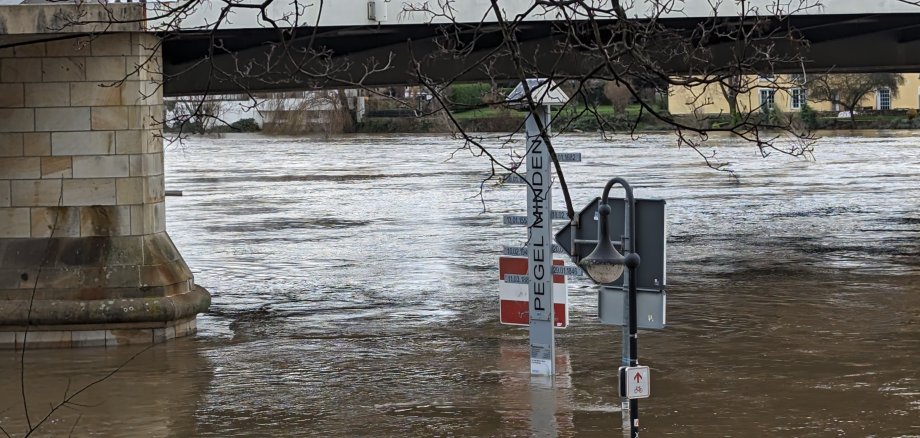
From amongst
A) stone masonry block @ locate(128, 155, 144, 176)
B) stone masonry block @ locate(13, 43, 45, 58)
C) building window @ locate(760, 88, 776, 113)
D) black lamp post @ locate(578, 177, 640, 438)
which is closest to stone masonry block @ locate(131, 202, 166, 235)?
stone masonry block @ locate(128, 155, 144, 176)

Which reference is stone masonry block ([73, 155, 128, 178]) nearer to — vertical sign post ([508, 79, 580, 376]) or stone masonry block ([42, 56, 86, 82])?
stone masonry block ([42, 56, 86, 82])

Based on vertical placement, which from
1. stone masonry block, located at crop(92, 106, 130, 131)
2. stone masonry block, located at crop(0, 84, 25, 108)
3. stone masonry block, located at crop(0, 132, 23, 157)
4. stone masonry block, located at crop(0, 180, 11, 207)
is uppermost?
stone masonry block, located at crop(0, 84, 25, 108)

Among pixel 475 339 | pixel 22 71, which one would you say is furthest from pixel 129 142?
pixel 475 339

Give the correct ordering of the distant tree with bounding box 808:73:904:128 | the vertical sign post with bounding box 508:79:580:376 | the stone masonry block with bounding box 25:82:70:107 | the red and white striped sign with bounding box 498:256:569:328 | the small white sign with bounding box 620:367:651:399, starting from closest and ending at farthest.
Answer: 1. the small white sign with bounding box 620:367:651:399
2. the vertical sign post with bounding box 508:79:580:376
3. the red and white striped sign with bounding box 498:256:569:328
4. the stone masonry block with bounding box 25:82:70:107
5. the distant tree with bounding box 808:73:904:128

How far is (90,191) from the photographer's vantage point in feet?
62.3

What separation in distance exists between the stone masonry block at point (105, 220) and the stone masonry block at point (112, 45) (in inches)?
79.1

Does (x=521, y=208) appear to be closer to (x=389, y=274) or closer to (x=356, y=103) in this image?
(x=389, y=274)

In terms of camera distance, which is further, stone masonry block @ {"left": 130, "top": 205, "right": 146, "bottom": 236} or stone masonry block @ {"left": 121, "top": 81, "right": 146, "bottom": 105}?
stone masonry block @ {"left": 130, "top": 205, "right": 146, "bottom": 236}

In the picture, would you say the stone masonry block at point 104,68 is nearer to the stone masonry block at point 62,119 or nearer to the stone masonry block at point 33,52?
the stone masonry block at point 62,119

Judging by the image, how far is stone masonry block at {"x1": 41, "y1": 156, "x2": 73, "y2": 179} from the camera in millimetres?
18938

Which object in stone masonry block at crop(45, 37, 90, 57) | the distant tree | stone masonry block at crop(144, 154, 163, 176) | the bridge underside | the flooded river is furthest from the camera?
the distant tree

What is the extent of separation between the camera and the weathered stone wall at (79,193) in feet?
61.7

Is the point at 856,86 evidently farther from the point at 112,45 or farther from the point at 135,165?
the point at 112,45

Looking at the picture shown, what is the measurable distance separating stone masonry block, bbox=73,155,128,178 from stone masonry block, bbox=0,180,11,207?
3.04 ft
